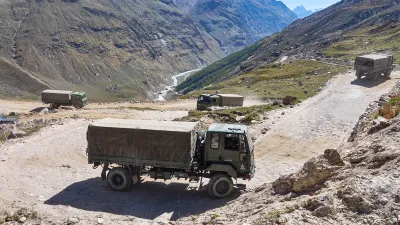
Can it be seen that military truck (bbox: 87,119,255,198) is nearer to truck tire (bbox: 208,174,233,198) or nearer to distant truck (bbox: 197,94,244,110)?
truck tire (bbox: 208,174,233,198)

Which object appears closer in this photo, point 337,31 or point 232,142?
point 232,142

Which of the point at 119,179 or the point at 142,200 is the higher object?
the point at 119,179

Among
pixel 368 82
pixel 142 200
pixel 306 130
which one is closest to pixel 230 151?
pixel 142 200

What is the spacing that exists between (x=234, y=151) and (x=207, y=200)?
9.28ft

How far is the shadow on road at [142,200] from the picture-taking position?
17.0m

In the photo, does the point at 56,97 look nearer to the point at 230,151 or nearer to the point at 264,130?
the point at 264,130

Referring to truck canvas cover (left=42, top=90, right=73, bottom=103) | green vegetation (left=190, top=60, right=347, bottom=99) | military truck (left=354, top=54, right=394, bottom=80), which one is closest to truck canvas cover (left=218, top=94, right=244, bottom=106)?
green vegetation (left=190, top=60, right=347, bottom=99)

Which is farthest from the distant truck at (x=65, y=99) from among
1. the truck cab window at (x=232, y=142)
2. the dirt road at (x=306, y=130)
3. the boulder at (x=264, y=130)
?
the truck cab window at (x=232, y=142)

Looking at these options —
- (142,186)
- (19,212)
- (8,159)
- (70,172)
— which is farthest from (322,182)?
(8,159)

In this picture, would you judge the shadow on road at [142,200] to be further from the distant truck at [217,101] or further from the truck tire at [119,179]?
the distant truck at [217,101]

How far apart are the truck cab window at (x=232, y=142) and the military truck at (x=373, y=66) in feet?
139

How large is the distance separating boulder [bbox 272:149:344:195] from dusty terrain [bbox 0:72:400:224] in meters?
2.96

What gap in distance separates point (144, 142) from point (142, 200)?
Answer: 116 inches

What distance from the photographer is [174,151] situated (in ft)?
58.3
